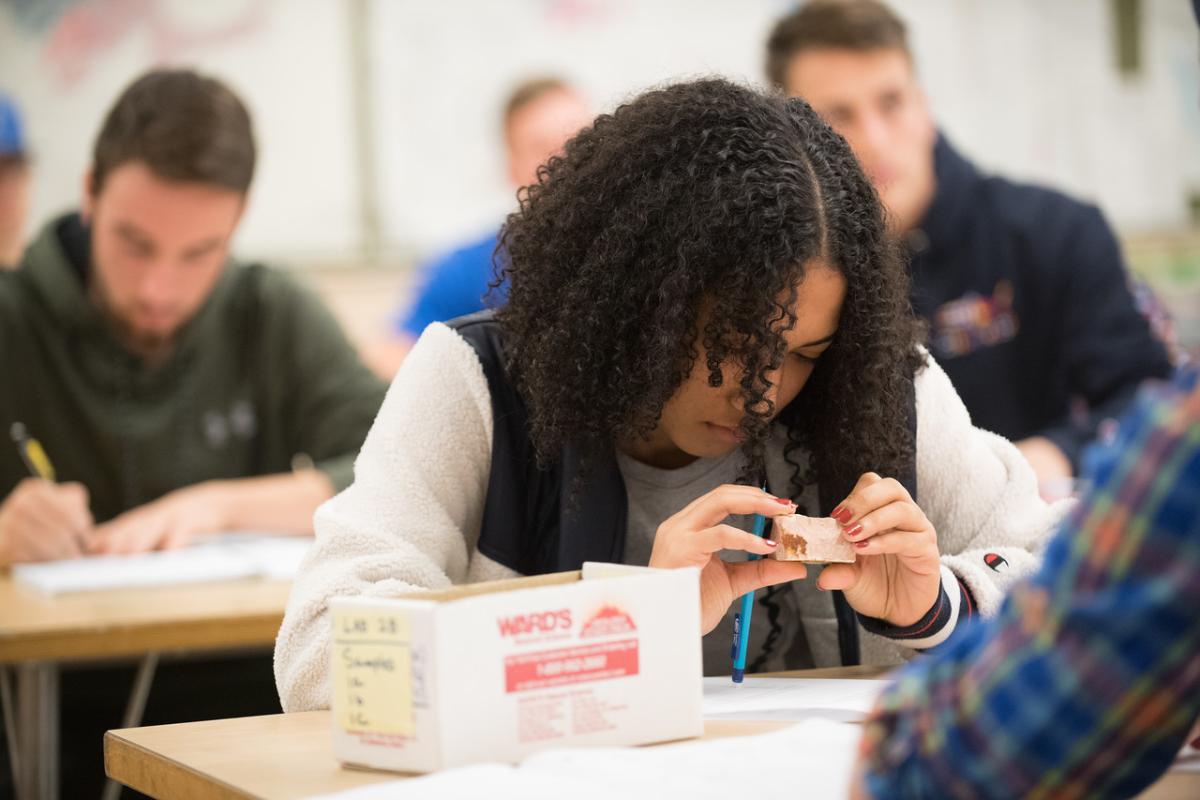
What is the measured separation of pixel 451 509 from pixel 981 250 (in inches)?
65.4

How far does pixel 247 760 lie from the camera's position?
990 mm

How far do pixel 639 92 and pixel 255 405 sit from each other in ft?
4.87

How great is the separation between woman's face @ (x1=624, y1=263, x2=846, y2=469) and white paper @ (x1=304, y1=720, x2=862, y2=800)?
37cm

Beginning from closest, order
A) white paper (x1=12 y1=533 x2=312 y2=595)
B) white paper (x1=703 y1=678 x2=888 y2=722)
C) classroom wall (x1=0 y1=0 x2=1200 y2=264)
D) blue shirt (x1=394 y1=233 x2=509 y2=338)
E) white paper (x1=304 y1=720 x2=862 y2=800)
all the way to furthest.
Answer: white paper (x1=304 y1=720 x2=862 y2=800) < white paper (x1=703 y1=678 x2=888 y2=722) < white paper (x1=12 y1=533 x2=312 y2=595) < blue shirt (x1=394 y1=233 x2=509 y2=338) < classroom wall (x1=0 y1=0 x2=1200 y2=264)

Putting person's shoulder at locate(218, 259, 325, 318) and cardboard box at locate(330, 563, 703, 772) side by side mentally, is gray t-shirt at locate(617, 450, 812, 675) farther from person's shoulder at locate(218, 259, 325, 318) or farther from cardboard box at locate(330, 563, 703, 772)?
Result: person's shoulder at locate(218, 259, 325, 318)

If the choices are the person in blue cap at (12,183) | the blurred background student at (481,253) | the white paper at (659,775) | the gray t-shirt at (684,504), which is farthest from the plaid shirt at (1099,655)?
the person in blue cap at (12,183)

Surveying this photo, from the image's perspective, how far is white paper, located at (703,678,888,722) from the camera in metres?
1.09

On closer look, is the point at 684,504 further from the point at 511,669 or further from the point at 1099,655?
the point at 1099,655

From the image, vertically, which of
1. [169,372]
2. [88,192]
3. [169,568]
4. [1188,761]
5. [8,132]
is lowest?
[169,568]

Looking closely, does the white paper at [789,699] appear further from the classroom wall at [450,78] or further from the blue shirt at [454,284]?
the classroom wall at [450,78]

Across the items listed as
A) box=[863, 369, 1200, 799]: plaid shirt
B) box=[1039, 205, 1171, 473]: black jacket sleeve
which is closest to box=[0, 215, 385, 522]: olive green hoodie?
box=[1039, 205, 1171, 473]: black jacket sleeve

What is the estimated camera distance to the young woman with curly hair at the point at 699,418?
1.22m

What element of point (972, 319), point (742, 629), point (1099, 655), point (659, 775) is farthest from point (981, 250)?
point (1099, 655)

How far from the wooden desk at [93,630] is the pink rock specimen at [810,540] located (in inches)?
32.3
